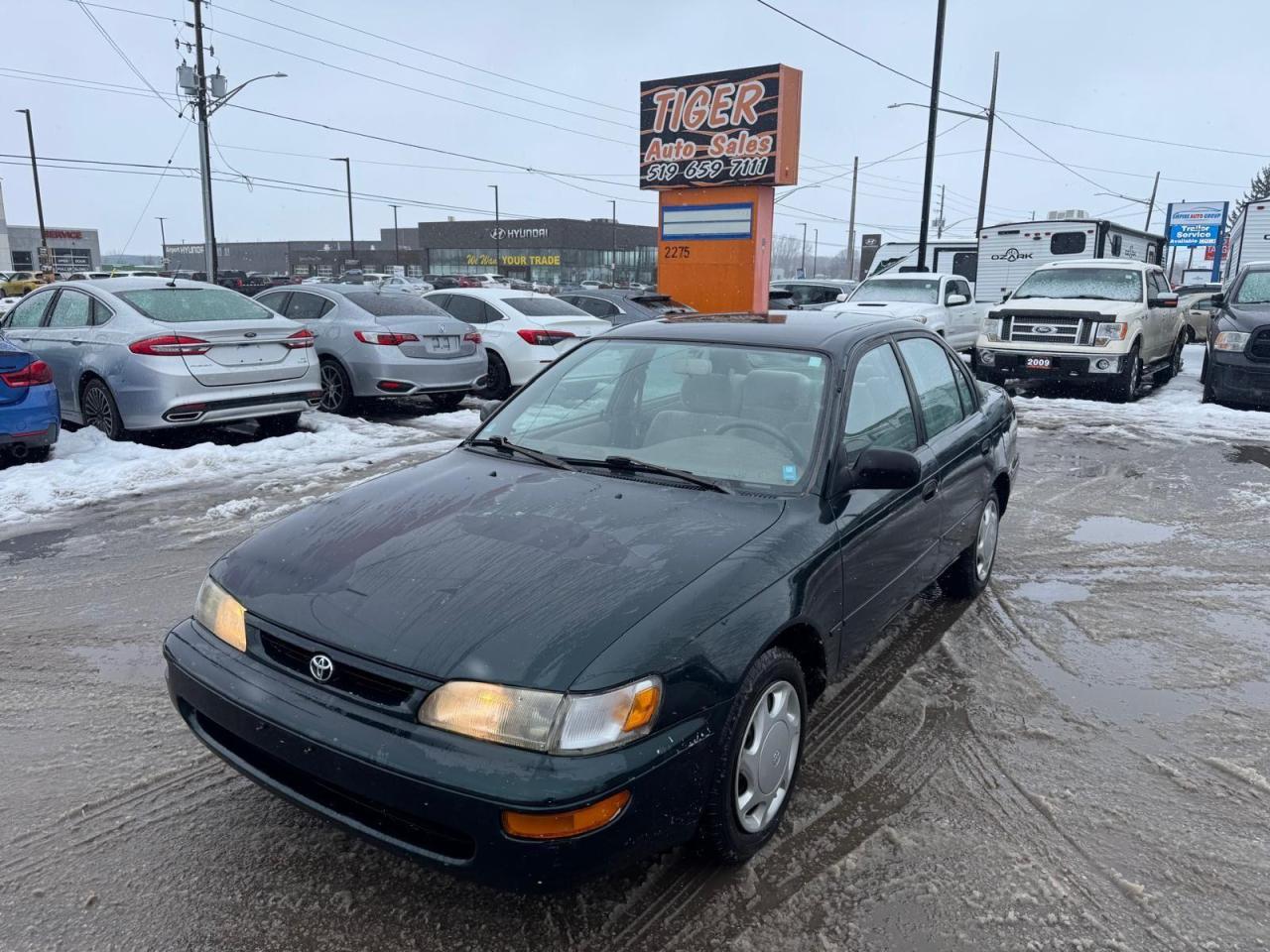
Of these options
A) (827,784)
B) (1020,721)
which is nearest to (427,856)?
(827,784)

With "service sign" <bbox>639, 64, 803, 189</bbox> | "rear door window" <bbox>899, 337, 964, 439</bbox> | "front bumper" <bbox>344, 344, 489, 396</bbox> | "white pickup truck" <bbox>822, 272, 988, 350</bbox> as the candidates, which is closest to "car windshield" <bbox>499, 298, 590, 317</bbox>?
"front bumper" <bbox>344, 344, 489, 396</bbox>

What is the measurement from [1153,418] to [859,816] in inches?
394

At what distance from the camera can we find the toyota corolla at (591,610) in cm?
214

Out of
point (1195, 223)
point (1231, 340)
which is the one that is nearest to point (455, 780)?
point (1231, 340)

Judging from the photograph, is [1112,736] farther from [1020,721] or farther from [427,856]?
[427,856]

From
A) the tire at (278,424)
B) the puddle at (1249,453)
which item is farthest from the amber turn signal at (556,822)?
the puddle at (1249,453)

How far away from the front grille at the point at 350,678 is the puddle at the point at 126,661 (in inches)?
67.4

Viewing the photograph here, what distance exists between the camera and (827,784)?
3.09 meters

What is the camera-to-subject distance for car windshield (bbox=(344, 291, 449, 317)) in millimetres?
10523

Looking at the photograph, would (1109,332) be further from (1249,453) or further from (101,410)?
(101,410)

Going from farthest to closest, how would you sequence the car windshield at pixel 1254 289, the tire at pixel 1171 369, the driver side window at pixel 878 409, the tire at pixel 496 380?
1. the tire at pixel 1171 369
2. the tire at pixel 496 380
3. the car windshield at pixel 1254 289
4. the driver side window at pixel 878 409

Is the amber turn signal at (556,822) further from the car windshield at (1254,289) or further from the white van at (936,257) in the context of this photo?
the white van at (936,257)

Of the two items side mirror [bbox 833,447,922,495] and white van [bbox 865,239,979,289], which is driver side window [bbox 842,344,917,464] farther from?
white van [bbox 865,239,979,289]

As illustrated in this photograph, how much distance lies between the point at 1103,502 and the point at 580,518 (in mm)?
5657
